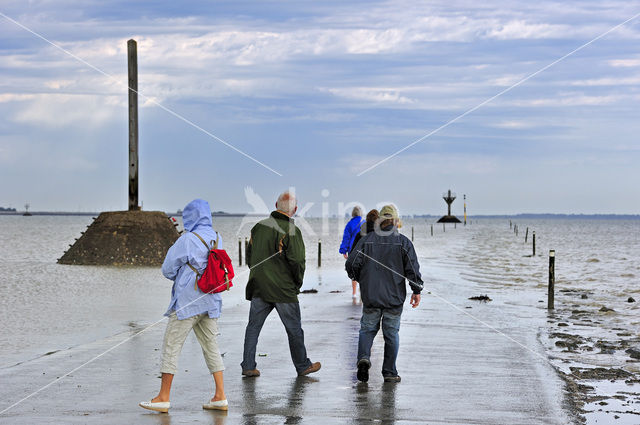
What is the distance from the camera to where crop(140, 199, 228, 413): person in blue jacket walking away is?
691cm

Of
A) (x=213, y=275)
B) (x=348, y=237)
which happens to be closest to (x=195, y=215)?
(x=213, y=275)

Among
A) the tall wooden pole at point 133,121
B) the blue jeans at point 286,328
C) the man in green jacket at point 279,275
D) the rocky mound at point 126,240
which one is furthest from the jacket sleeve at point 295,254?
the tall wooden pole at point 133,121

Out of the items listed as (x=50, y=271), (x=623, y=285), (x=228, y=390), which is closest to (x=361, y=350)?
(x=228, y=390)

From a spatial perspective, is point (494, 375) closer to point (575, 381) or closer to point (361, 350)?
point (575, 381)

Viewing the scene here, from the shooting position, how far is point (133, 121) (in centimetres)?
3369

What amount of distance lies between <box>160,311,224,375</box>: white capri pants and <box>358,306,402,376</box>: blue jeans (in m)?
1.86

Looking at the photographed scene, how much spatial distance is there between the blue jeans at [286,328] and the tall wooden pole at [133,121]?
25.5 metres

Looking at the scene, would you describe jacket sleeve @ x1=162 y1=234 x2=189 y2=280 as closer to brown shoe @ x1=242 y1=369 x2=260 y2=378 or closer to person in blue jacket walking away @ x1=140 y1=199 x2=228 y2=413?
person in blue jacket walking away @ x1=140 y1=199 x2=228 y2=413

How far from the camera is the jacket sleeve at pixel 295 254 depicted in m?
8.38

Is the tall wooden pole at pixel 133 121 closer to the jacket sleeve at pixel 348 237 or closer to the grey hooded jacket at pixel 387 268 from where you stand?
the jacket sleeve at pixel 348 237

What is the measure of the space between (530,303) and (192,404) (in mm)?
12918

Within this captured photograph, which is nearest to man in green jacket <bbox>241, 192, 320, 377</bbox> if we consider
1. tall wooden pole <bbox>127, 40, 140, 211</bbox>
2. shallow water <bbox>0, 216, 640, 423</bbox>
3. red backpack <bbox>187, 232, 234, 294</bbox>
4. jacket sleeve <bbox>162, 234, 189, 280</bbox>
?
red backpack <bbox>187, 232, 234, 294</bbox>

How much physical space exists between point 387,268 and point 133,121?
89.4 ft

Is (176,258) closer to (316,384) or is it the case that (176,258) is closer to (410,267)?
(316,384)
